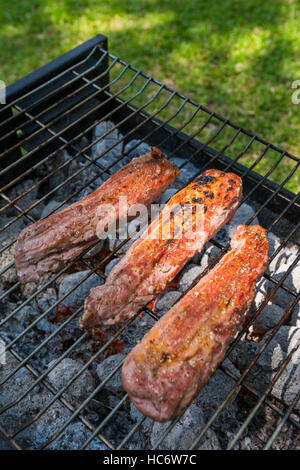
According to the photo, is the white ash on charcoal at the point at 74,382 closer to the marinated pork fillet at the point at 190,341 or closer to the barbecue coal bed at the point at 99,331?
the barbecue coal bed at the point at 99,331

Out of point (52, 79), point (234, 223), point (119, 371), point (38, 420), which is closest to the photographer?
point (38, 420)

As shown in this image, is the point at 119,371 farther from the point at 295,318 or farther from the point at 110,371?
the point at 295,318

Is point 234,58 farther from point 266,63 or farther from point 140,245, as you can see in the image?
point 140,245

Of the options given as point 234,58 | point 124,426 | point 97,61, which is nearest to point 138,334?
point 124,426

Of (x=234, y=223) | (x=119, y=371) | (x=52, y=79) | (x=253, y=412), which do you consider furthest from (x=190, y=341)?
(x=52, y=79)

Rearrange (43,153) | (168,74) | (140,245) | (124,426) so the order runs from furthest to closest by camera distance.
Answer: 1. (168,74)
2. (43,153)
3. (140,245)
4. (124,426)

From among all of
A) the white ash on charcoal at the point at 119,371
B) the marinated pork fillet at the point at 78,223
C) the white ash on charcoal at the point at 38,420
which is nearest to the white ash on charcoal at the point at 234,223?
the white ash on charcoal at the point at 119,371
